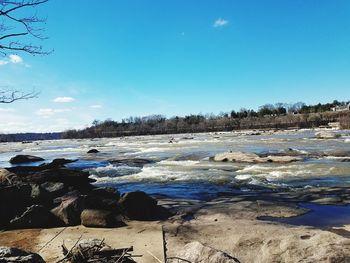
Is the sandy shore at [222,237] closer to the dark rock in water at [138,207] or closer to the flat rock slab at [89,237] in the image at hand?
the flat rock slab at [89,237]

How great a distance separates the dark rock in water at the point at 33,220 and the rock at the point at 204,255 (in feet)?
16.0

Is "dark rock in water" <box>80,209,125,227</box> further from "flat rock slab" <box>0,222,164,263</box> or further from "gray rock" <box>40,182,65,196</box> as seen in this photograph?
"gray rock" <box>40,182,65,196</box>

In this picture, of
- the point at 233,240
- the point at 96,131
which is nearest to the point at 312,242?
the point at 233,240

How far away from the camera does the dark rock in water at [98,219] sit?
29.8 feet

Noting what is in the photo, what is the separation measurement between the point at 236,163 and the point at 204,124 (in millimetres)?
146327

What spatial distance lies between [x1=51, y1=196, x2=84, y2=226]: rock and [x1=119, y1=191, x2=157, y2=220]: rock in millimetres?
1118

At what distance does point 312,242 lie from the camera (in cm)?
654

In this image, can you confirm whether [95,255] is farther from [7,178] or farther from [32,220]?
[7,178]

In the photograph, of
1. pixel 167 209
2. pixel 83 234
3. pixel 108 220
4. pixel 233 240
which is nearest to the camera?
pixel 233 240

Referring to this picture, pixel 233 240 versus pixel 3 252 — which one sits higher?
pixel 3 252

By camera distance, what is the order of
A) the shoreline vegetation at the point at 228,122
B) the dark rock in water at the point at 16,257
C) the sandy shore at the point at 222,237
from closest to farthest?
the dark rock in water at the point at 16,257
the sandy shore at the point at 222,237
the shoreline vegetation at the point at 228,122

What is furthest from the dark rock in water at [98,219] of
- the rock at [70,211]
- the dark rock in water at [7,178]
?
the dark rock in water at [7,178]

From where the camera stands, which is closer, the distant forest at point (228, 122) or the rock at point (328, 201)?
the rock at point (328, 201)

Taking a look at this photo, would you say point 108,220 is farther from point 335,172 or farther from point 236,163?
point 236,163
